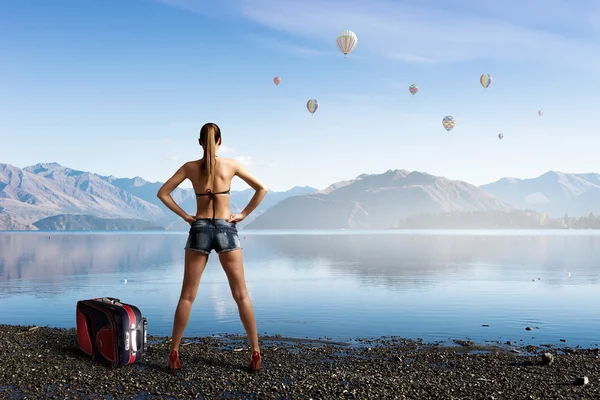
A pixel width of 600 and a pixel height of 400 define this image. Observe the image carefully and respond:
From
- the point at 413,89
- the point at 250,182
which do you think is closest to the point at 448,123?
the point at 413,89

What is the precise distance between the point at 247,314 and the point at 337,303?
2377cm

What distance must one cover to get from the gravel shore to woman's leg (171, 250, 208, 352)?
1023 millimetres

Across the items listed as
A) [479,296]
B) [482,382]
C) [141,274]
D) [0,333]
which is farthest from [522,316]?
[141,274]

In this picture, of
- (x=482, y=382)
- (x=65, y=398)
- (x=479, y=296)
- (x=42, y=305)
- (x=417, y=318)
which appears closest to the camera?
(x=65, y=398)

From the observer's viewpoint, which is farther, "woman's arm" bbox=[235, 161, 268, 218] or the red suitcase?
the red suitcase

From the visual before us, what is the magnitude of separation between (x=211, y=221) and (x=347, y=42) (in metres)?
111

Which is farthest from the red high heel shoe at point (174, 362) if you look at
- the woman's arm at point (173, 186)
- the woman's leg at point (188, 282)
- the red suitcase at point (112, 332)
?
the woman's arm at point (173, 186)

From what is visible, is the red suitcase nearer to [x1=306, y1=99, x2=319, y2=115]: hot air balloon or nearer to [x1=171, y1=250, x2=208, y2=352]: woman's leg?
[x1=171, y1=250, x2=208, y2=352]: woman's leg

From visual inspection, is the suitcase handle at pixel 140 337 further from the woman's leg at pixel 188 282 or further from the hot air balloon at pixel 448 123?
the hot air balloon at pixel 448 123

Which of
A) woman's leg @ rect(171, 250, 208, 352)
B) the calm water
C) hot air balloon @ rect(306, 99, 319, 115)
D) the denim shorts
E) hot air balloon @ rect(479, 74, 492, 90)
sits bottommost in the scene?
the calm water

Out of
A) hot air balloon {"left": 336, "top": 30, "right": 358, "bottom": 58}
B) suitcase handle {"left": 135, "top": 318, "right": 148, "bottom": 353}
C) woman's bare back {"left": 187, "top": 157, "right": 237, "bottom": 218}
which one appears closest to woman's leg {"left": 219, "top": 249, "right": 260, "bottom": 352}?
woman's bare back {"left": 187, "top": 157, "right": 237, "bottom": 218}

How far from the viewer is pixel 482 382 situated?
41.3ft

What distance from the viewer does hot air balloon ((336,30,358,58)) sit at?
11762 cm

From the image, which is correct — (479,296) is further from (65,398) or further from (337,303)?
(65,398)
